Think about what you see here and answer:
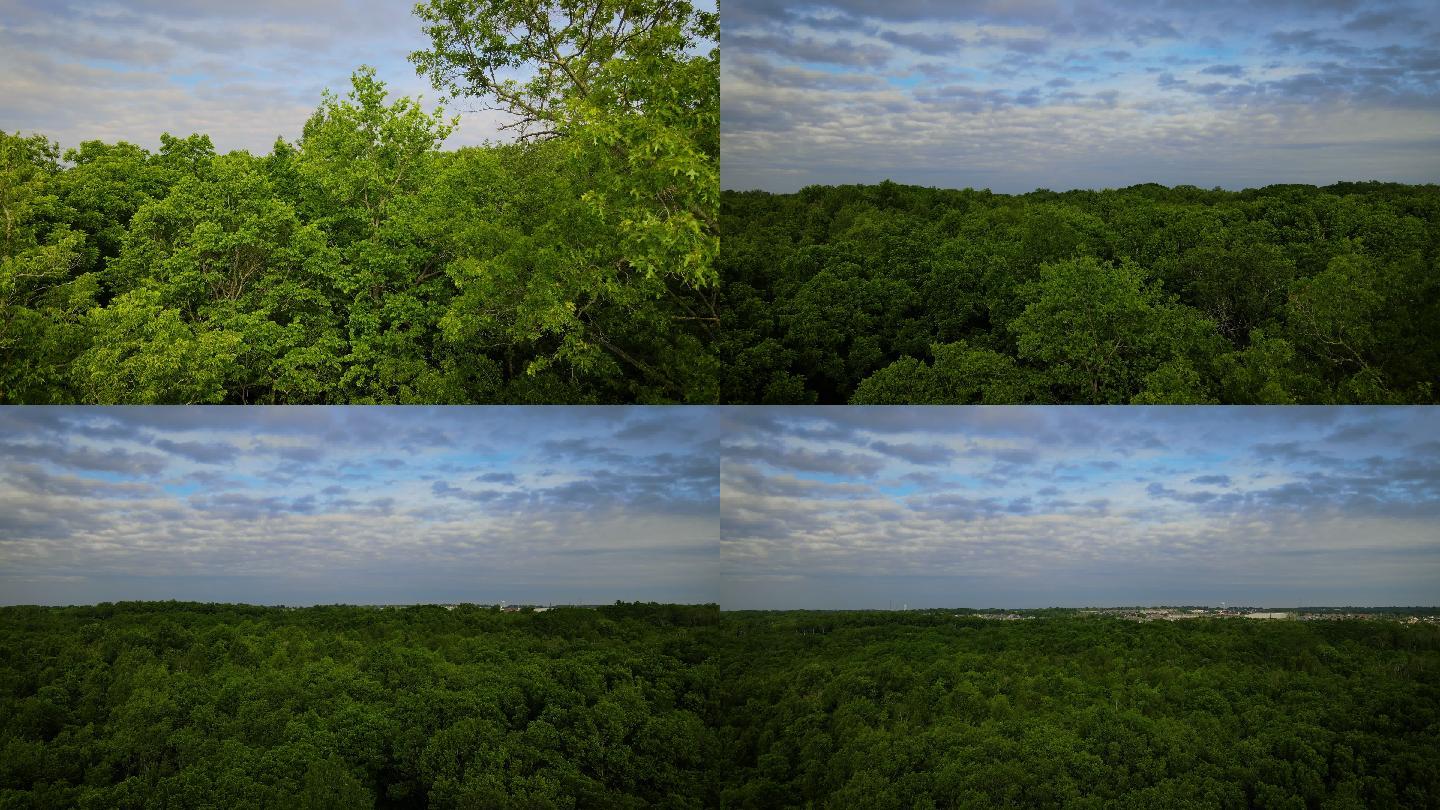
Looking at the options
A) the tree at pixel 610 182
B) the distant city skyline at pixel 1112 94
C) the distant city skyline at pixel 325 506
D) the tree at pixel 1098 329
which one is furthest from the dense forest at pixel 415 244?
the tree at pixel 1098 329

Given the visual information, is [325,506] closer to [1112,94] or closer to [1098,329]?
[1098,329]

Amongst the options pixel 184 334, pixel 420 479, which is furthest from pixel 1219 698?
pixel 184 334

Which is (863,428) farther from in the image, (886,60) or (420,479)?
(886,60)

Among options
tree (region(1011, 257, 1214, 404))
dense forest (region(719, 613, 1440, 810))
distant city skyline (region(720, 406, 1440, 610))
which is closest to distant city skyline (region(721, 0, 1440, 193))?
tree (region(1011, 257, 1214, 404))

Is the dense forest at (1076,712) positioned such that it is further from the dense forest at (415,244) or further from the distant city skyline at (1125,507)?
the dense forest at (415,244)

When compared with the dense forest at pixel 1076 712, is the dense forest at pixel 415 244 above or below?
above

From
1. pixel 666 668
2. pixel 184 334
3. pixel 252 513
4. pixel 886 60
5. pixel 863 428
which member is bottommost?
pixel 666 668
